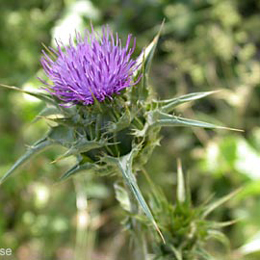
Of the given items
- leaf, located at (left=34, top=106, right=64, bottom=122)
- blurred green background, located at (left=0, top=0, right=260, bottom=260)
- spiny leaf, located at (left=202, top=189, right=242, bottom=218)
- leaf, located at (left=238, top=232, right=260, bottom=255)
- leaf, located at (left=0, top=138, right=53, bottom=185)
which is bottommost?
leaf, located at (left=238, top=232, right=260, bottom=255)

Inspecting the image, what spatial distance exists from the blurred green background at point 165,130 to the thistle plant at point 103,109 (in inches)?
55.0

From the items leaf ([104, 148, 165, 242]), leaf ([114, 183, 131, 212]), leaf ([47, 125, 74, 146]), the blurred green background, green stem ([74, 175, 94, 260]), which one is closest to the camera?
leaf ([104, 148, 165, 242])

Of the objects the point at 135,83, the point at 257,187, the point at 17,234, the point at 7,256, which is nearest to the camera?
the point at 135,83

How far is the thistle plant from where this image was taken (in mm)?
1634

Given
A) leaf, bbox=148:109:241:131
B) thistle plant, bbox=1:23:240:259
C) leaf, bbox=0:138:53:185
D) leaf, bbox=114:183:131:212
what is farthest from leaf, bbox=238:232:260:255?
leaf, bbox=0:138:53:185

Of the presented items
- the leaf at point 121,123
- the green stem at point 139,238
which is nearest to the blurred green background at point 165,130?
the green stem at point 139,238

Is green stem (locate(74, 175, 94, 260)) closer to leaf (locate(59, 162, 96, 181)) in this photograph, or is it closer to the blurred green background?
the blurred green background

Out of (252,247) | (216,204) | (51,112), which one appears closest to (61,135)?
(51,112)

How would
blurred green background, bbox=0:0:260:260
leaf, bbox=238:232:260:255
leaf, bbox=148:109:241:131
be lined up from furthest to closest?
blurred green background, bbox=0:0:260:260 → leaf, bbox=238:232:260:255 → leaf, bbox=148:109:241:131

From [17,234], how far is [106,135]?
207cm

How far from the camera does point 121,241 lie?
344cm

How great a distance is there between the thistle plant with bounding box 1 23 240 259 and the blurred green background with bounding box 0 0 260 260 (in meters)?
1.40

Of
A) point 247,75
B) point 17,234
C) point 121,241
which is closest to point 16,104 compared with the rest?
point 17,234

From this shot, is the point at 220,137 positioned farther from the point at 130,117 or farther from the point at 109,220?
the point at 130,117
